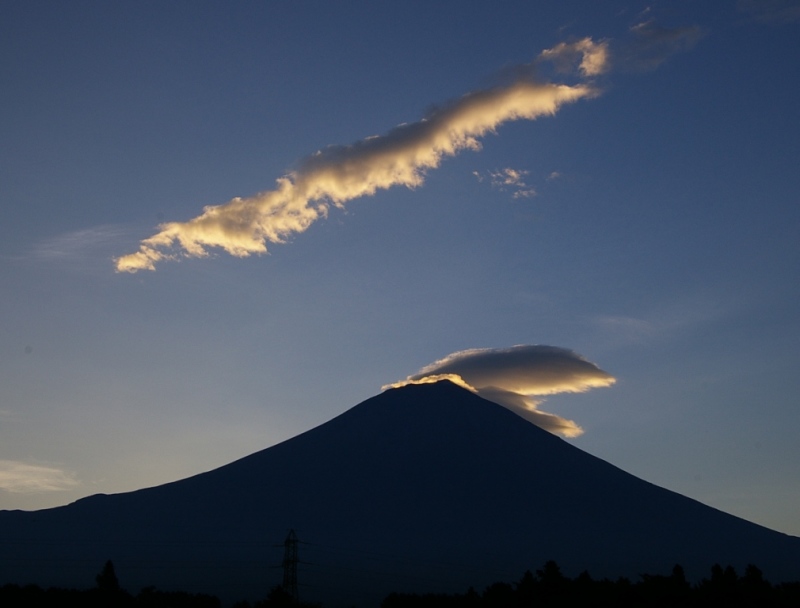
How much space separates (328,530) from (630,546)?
6231 centimetres

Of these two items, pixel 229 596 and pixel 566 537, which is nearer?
pixel 229 596

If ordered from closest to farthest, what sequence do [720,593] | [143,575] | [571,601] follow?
[720,593], [571,601], [143,575]

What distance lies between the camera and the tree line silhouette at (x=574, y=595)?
48.7 meters

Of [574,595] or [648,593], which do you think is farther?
[574,595]

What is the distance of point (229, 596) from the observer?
15612cm

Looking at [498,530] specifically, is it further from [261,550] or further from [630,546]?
[261,550]

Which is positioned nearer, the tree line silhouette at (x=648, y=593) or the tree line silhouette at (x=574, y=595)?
the tree line silhouette at (x=648, y=593)

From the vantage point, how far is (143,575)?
17425cm

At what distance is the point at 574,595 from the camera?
188 feet

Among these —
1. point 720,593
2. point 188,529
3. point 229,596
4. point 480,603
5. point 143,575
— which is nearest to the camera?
point 720,593

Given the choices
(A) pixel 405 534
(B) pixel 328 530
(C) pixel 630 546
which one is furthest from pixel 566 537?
(B) pixel 328 530

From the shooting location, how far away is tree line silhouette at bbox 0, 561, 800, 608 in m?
48.7

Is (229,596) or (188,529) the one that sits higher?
(188,529)

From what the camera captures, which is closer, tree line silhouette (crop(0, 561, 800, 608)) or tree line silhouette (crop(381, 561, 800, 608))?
tree line silhouette (crop(381, 561, 800, 608))
